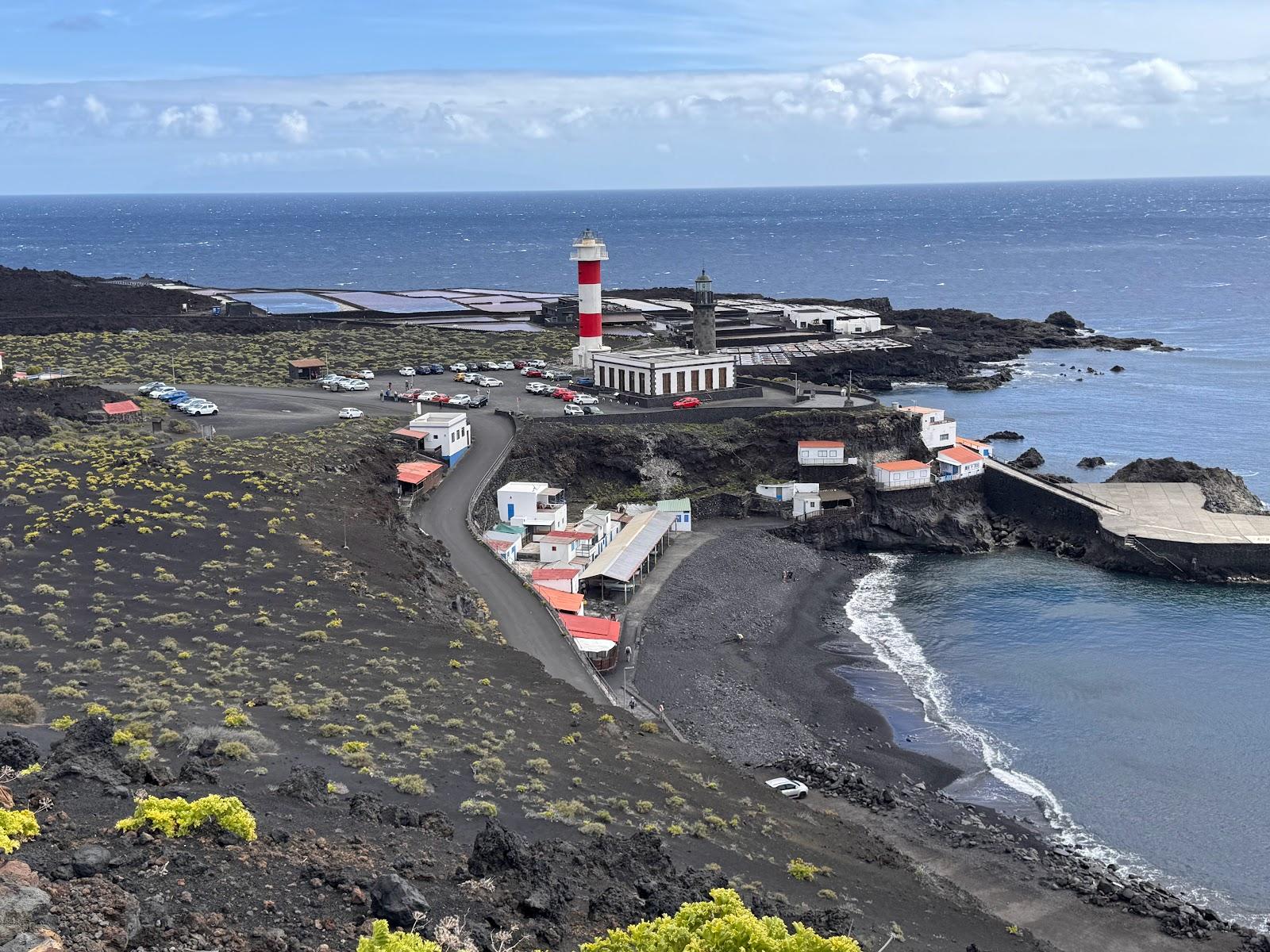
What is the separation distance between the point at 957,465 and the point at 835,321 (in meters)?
46.8

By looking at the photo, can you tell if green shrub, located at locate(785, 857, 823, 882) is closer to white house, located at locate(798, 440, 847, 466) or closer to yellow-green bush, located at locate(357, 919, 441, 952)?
yellow-green bush, located at locate(357, 919, 441, 952)

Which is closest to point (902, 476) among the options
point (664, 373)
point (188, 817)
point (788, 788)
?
point (664, 373)

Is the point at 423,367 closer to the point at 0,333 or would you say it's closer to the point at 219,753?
the point at 0,333

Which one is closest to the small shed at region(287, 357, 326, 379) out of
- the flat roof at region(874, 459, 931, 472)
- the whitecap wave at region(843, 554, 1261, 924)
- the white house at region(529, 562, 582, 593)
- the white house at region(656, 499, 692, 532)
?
the white house at region(656, 499, 692, 532)

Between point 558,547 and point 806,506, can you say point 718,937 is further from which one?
point 806,506

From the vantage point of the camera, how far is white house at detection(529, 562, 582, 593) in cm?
4644

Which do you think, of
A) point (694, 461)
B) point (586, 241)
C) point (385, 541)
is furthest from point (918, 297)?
point (385, 541)

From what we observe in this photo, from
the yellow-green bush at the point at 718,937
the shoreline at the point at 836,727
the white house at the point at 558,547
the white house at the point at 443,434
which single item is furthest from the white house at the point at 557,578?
the yellow-green bush at the point at 718,937

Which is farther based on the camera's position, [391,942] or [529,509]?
[529,509]

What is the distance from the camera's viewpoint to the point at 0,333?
89125mm

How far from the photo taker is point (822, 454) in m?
63.1

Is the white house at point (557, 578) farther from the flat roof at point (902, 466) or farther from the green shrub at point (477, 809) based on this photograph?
the green shrub at point (477, 809)

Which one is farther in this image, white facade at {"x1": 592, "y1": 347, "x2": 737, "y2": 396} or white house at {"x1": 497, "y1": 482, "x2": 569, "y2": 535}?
white facade at {"x1": 592, "y1": 347, "x2": 737, "y2": 396}

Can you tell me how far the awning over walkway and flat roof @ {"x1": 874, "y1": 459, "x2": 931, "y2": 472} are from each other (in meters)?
11.8
